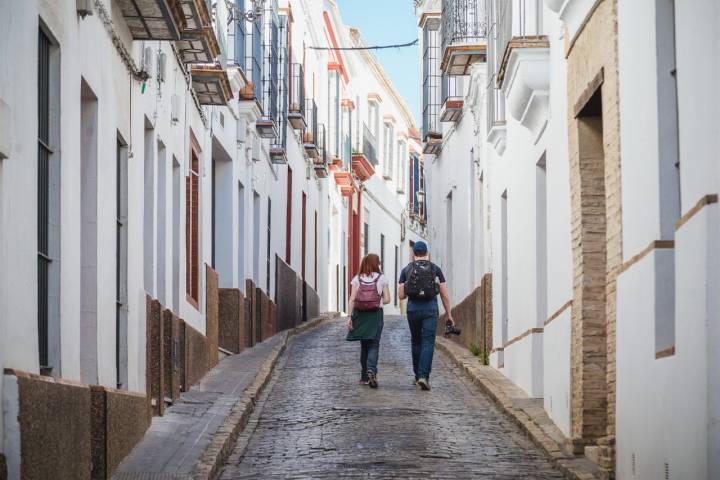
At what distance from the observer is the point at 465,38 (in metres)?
20.0

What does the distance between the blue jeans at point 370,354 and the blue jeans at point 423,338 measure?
40cm

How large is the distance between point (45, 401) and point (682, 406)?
330 cm

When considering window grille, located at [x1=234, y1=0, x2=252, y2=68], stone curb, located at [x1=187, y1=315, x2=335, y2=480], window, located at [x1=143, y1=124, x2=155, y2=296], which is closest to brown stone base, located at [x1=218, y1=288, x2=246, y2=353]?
stone curb, located at [x1=187, y1=315, x2=335, y2=480]

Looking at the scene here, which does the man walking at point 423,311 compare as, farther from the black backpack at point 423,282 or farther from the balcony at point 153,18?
the balcony at point 153,18

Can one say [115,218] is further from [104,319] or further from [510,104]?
[510,104]

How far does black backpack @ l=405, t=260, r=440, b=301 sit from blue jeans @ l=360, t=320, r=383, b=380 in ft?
1.86

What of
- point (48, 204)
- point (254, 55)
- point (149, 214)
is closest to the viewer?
point (48, 204)

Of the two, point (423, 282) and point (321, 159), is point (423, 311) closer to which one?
point (423, 282)

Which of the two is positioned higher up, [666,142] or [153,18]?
[153,18]

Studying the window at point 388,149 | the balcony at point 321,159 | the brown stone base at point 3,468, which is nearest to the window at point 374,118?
the window at point 388,149

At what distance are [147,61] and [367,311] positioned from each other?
4.56 metres

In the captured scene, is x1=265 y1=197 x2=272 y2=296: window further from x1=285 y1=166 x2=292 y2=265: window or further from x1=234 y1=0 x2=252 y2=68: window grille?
x1=234 y1=0 x2=252 y2=68: window grille

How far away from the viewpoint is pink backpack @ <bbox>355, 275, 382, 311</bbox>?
1608cm

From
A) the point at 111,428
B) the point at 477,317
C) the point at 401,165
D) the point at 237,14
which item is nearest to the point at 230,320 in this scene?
the point at 477,317
